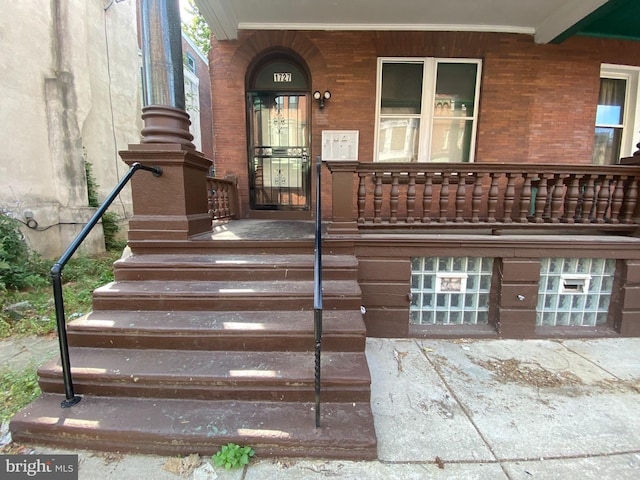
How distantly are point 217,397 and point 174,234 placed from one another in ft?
5.71

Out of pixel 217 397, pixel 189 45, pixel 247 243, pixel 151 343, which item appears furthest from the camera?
pixel 189 45

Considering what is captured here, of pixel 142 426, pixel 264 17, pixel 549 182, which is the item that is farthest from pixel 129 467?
pixel 264 17

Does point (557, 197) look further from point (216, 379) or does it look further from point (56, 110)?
point (56, 110)

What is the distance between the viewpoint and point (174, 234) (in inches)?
122

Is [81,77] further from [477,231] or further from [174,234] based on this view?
[477,231]

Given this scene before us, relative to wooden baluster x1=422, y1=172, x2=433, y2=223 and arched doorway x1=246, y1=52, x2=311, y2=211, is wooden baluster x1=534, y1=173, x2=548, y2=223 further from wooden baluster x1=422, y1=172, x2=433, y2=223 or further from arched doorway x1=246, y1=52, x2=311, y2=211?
arched doorway x1=246, y1=52, x2=311, y2=211

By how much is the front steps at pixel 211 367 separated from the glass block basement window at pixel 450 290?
107 centimetres

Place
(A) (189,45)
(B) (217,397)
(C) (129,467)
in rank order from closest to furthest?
1. (C) (129,467)
2. (B) (217,397)
3. (A) (189,45)

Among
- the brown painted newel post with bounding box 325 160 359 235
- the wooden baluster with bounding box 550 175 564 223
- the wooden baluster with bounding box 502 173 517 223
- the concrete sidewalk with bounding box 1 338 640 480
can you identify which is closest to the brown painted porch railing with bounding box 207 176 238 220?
the brown painted newel post with bounding box 325 160 359 235

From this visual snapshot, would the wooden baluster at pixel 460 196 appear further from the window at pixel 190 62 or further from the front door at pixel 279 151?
the window at pixel 190 62

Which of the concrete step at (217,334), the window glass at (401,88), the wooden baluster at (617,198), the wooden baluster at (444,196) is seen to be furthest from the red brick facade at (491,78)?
the concrete step at (217,334)

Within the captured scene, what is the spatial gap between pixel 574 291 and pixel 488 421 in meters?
2.39

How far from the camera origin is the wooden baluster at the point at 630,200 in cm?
351

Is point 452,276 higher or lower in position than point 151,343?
higher
